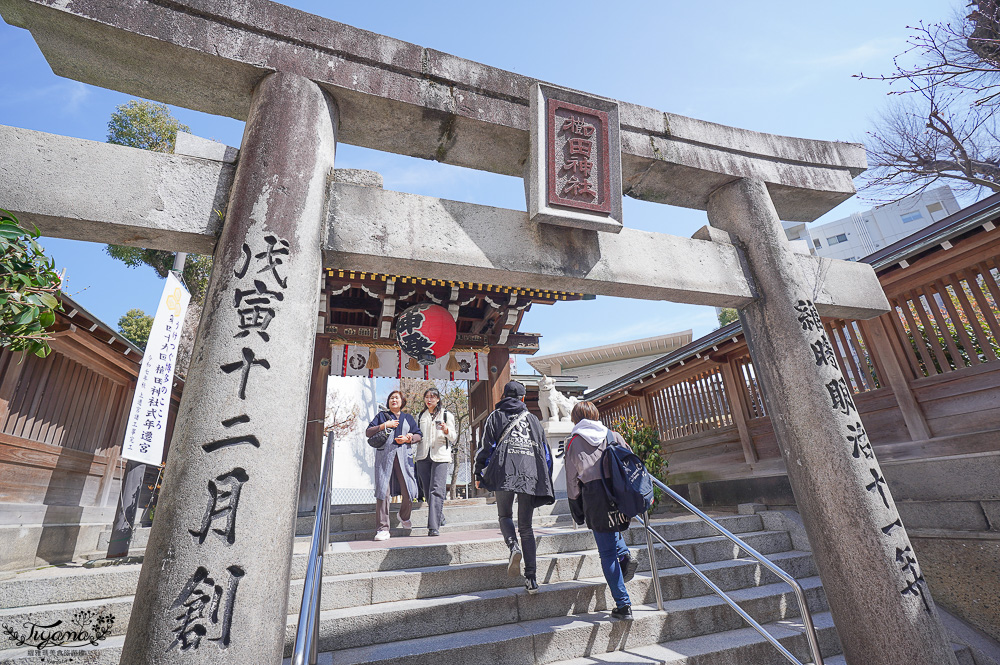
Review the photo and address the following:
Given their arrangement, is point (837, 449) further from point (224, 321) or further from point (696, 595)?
point (224, 321)

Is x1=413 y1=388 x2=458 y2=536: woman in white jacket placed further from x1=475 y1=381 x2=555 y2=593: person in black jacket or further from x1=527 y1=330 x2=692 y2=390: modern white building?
x1=527 y1=330 x2=692 y2=390: modern white building

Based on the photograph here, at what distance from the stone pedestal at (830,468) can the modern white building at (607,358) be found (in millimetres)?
21350

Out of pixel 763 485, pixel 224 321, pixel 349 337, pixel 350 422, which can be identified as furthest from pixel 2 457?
pixel 350 422

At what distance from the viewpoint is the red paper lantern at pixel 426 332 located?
7.96 metres

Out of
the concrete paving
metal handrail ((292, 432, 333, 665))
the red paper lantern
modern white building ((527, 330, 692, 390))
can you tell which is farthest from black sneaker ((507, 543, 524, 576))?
modern white building ((527, 330, 692, 390))

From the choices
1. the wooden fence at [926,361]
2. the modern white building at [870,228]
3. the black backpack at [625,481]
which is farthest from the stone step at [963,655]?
the modern white building at [870,228]

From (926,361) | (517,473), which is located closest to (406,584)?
(517,473)

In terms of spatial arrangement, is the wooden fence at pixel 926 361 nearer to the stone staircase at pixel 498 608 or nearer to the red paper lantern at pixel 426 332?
the stone staircase at pixel 498 608

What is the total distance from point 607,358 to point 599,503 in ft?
75.0

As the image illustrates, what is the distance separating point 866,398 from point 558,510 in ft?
14.7

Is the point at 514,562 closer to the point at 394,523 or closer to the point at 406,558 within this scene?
the point at 406,558

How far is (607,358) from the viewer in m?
26.1

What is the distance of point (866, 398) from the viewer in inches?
249

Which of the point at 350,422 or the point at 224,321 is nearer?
the point at 224,321
